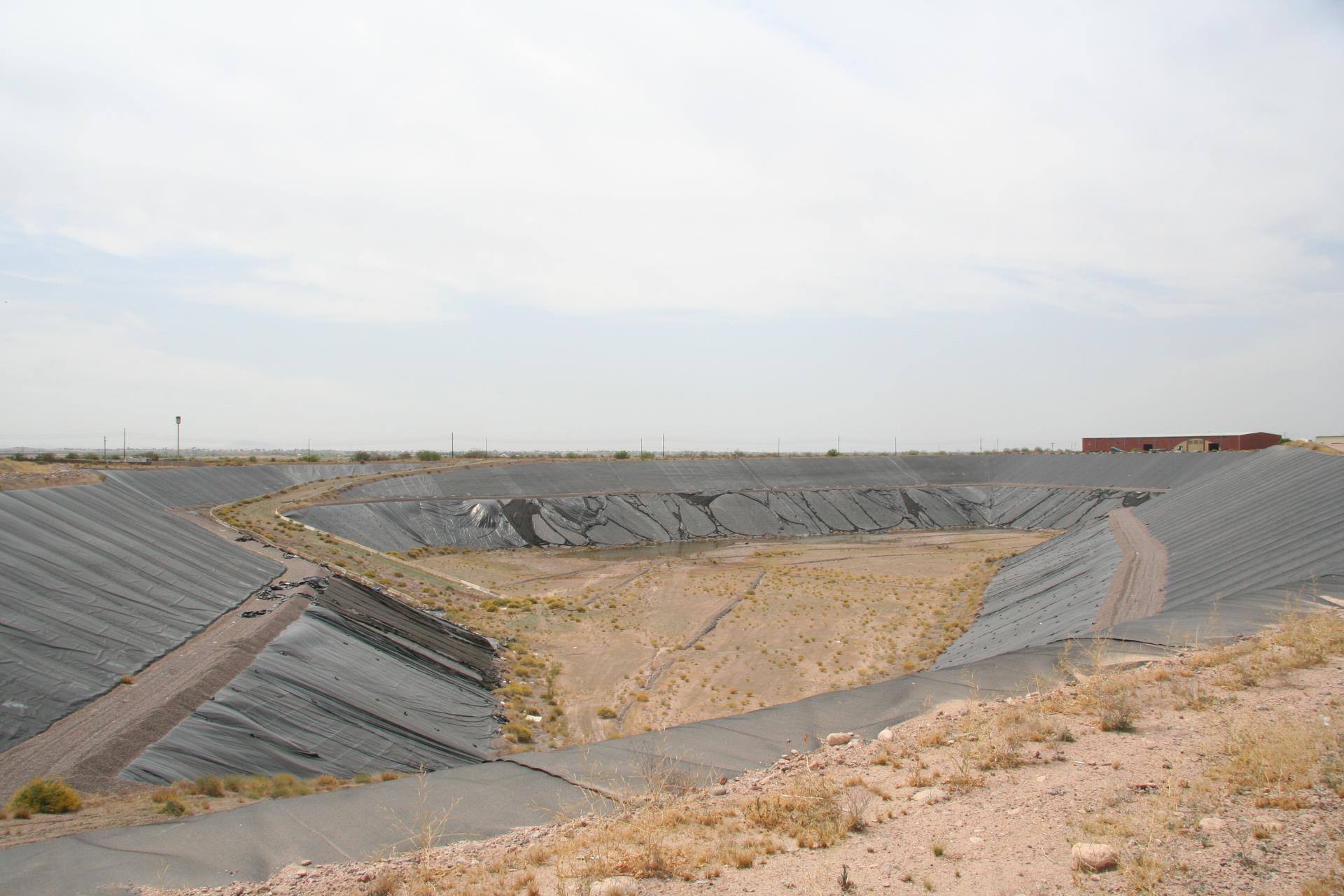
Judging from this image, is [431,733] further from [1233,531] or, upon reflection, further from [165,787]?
[1233,531]

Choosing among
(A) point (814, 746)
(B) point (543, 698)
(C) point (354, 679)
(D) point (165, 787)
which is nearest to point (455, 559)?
(B) point (543, 698)

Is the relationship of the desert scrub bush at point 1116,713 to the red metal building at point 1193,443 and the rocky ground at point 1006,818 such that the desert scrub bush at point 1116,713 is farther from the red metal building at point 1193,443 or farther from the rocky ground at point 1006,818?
A: the red metal building at point 1193,443

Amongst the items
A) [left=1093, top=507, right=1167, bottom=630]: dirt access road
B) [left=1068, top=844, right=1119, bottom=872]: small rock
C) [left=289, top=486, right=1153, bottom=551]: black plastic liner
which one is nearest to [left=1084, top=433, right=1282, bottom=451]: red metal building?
[left=289, top=486, right=1153, bottom=551]: black plastic liner

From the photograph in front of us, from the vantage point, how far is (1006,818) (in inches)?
294

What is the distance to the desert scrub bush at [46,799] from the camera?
10094 millimetres

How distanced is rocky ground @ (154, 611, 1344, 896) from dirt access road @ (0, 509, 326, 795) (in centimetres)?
644

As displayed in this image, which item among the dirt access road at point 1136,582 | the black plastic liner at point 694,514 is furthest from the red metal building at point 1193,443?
the dirt access road at point 1136,582

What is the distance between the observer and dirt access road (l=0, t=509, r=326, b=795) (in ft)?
37.6

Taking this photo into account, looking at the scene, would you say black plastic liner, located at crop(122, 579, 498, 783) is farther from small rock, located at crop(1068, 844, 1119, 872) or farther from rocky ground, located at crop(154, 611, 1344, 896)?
small rock, located at crop(1068, 844, 1119, 872)

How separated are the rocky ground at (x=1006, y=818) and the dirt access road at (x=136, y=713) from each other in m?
6.44

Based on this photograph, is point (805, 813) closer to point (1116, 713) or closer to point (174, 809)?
point (1116, 713)

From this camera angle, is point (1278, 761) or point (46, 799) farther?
point (46, 799)

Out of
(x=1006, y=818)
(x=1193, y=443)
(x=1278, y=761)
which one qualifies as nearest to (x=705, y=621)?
(x=1006, y=818)

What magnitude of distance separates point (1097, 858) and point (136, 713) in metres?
15.2
